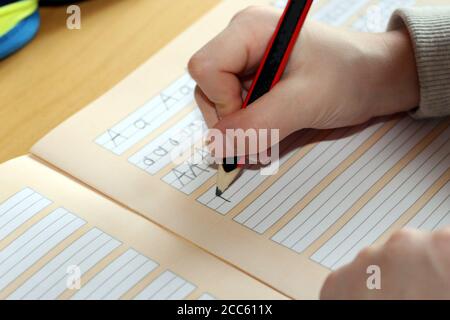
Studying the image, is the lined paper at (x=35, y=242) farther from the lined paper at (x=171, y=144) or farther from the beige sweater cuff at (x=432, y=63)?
the beige sweater cuff at (x=432, y=63)

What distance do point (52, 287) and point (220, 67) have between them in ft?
0.76

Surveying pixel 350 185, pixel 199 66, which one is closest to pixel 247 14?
pixel 199 66

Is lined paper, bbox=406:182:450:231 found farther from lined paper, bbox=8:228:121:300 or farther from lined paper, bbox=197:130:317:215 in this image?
lined paper, bbox=8:228:121:300

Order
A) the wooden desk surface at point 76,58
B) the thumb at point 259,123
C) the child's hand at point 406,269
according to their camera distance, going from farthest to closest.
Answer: the wooden desk surface at point 76,58 < the thumb at point 259,123 < the child's hand at point 406,269

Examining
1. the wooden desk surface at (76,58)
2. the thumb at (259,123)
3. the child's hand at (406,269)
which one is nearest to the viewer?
the child's hand at (406,269)

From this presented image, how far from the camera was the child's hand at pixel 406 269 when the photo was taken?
20.0 inches

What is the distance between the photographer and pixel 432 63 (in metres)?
0.69

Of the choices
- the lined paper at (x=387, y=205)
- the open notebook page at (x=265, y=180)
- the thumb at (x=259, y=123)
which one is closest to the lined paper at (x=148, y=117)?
the open notebook page at (x=265, y=180)

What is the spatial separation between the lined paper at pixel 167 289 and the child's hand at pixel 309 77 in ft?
0.42

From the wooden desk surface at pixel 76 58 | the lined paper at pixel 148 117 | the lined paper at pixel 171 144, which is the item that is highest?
the wooden desk surface at pixel 76 58

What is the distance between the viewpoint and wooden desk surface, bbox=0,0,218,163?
726mm

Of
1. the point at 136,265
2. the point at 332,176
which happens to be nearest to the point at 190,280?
the point at 136,265

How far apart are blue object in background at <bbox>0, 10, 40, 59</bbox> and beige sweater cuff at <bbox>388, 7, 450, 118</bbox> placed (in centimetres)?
39

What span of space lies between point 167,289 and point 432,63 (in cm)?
32
